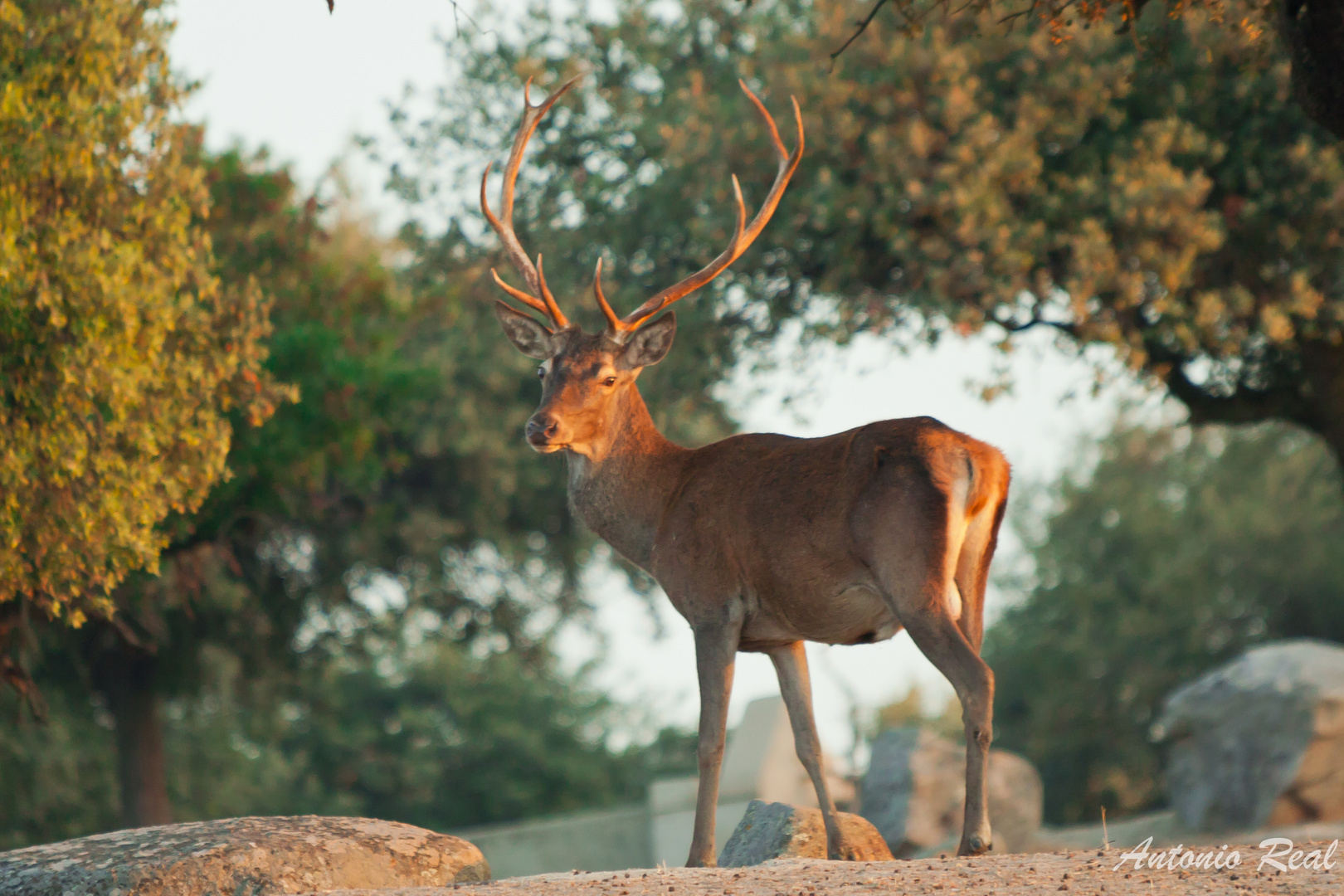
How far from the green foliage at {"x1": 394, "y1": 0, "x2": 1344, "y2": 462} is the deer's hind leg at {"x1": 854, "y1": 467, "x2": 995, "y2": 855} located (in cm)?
685

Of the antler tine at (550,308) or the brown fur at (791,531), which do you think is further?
the antler tine at (550,308)

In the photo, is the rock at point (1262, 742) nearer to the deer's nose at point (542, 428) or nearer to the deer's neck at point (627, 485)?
the deer's neck at point (627, 485)

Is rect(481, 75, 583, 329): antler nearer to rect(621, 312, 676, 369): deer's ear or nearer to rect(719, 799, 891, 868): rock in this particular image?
rect(621, 312, 676, 369): deer's ear

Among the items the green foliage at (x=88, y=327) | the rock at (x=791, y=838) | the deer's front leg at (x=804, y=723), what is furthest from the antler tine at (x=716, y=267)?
the green foliage at (x=88, y=327)

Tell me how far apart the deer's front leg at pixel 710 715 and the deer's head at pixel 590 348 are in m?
1.24

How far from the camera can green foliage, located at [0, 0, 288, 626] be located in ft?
30.3

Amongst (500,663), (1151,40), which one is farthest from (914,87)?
(500,663)

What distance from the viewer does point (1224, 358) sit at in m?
14.5

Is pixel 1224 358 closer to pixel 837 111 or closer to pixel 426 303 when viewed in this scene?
pixel 837 111

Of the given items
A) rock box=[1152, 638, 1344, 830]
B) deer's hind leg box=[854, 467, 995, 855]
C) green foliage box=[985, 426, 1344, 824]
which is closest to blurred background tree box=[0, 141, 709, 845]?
deer's hind leg box=[854, 467, 995, 855]

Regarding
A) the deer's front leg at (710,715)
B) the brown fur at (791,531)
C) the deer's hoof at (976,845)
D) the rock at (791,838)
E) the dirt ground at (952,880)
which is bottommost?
the dirt ground at (952,880)

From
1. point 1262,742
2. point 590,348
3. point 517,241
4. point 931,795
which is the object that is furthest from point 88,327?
point 1262,742

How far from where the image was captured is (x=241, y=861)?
663 centimetres

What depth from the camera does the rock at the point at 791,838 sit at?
7.23 meters
